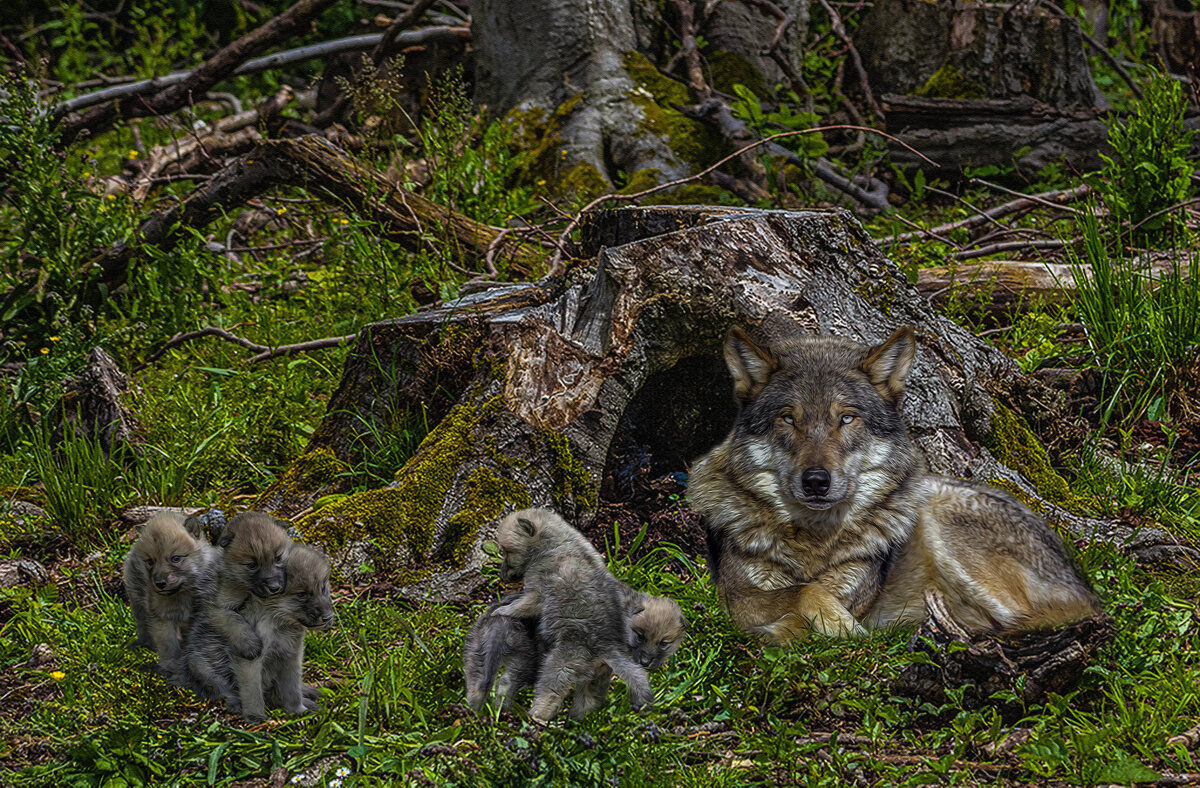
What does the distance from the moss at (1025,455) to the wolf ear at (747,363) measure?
1.98 meters

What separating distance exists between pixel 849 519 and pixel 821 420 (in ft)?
1.41

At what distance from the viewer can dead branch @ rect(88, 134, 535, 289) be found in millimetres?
7285

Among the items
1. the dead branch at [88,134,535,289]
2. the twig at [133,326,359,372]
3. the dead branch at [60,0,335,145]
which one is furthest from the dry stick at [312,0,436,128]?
the twig at [133,326,359,372]

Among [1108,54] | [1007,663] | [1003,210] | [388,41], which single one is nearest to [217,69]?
[388,41]

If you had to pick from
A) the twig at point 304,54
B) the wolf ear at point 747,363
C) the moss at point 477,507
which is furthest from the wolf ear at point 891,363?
the twig at point 304,54

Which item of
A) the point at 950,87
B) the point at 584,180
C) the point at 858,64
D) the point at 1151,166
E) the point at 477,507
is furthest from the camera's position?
the point at 858,64

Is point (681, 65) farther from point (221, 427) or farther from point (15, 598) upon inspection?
point (15, 598)

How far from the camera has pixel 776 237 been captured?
16.9 feet

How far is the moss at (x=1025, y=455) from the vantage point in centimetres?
521

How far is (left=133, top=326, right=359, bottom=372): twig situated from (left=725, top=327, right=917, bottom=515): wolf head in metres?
3.85

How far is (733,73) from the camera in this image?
10.9 metres

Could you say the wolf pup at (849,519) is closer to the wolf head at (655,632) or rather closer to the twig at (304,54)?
the wolf head at (655,632)

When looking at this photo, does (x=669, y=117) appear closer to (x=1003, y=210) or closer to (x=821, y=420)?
(x=1003, y=210)

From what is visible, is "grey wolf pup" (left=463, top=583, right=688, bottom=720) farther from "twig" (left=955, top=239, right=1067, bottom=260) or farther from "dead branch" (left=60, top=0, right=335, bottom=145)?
"dead branch" (left=60, top=0, right=335, bottom=145)
